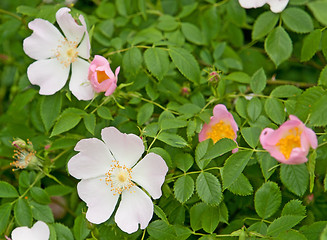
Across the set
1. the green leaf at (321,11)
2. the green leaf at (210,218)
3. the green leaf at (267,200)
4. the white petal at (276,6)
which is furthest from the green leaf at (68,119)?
the green leaf at (321,11)

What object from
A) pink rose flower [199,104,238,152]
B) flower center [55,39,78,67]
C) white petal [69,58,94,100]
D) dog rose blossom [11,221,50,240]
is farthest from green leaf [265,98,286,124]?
dog rose blossom [11,221,50,240]

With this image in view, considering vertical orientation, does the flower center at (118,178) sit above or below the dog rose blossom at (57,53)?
below

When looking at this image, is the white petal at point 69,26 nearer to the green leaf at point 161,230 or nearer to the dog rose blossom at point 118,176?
the dog rose blossom at point 118,176

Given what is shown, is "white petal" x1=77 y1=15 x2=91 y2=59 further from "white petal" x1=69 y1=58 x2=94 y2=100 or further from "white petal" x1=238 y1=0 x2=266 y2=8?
"white petal" x1=238 y1=0 x2=266 y2=8

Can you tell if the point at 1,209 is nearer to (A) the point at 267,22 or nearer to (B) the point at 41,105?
(B) the point at 41,105

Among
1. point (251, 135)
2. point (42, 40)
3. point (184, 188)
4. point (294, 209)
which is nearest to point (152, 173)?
point (184, 188)

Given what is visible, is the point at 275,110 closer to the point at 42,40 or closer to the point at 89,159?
the point at 89,159
